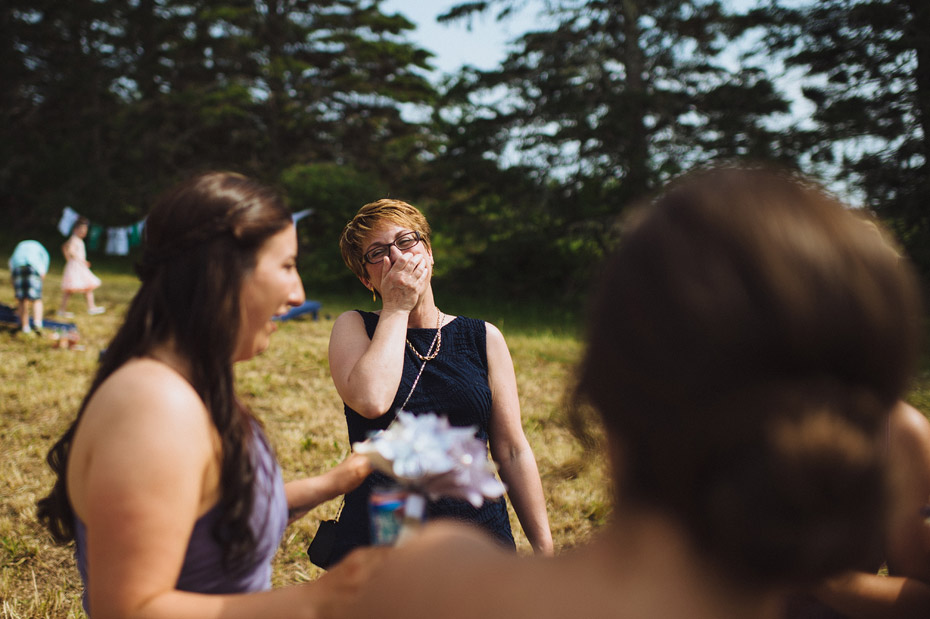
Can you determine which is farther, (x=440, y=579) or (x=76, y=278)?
(x=76, y=278)

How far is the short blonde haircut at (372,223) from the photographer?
2381mm

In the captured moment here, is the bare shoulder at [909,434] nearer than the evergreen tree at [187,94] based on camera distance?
Yes

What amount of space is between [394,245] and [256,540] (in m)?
1.24

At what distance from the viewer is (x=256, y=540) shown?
134 centimetres

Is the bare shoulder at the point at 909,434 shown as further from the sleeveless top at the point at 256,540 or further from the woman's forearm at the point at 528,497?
the sleeveless top at the point at 256,540

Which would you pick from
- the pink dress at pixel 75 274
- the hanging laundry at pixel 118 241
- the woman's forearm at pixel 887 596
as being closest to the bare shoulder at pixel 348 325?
the woman's forearm at pixel 887 596

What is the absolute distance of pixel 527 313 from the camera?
588 inches

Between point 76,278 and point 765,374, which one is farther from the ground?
point 76,278

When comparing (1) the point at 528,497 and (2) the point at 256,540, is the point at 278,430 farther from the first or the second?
(2) the point at 256,540

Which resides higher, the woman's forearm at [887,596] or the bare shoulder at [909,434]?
the bare shoulder at [909,434]

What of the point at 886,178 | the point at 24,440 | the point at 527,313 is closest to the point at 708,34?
the point at 886,178

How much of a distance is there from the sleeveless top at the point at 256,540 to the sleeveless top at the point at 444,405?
28.7 inches

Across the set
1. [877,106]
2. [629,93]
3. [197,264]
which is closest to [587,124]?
[629,93]

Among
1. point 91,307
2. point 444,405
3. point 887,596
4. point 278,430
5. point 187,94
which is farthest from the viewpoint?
point 187,94
